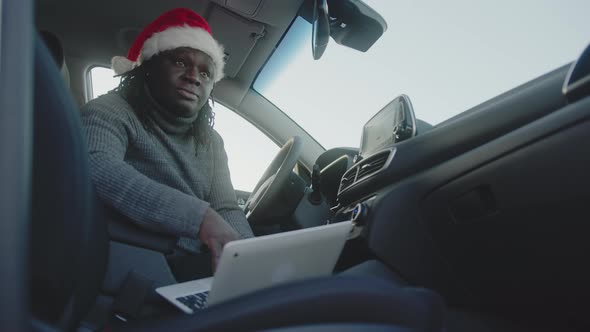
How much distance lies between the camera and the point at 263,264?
588 millimetres

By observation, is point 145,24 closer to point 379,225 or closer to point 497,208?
point 379,225

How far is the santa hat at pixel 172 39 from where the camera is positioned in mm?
1410

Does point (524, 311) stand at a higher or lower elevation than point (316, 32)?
lower

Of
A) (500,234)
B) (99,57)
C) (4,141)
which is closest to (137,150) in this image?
(4,141)

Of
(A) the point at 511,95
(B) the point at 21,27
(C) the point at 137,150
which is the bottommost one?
(C) the point at 137,150

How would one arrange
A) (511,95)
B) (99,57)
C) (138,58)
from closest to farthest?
1. (511,95)
2. (138,58)
3. (99,57)

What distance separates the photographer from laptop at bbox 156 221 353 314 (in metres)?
0.54

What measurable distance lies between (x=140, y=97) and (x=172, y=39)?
30 cm

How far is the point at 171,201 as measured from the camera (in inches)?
32.8

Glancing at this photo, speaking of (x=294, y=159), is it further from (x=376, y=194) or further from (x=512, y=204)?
(x=512, y=204)

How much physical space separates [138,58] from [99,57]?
1301mm

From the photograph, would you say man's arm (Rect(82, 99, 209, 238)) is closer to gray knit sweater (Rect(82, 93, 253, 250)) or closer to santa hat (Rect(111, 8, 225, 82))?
gray knit sweater (Rect(82, 93, 253, 250))

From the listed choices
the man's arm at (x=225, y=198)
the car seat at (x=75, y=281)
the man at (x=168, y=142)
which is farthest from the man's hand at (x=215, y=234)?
the man's arm at (x=225, y=198)

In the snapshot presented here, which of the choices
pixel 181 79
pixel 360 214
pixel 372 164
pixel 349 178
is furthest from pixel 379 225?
pixel 181 79
